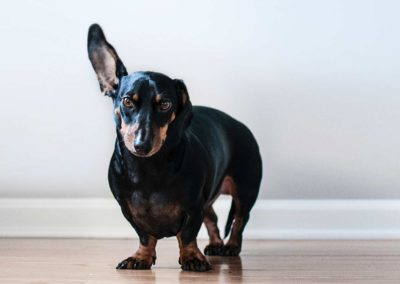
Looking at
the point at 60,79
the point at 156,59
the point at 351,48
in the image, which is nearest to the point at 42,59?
the point at 60,79

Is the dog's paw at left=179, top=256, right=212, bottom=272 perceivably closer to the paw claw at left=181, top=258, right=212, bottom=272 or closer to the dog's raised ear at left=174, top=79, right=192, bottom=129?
the paw claw at left=181, top=258, right=212, bottom=272

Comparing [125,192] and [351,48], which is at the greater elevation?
[351,48]

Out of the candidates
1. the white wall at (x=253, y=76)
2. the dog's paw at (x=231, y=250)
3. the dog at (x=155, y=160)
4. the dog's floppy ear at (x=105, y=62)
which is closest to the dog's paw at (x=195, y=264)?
the dog at (x=155, y=160)

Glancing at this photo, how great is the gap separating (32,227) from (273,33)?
1115mm

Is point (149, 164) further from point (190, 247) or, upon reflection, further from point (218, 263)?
point (218, 263)

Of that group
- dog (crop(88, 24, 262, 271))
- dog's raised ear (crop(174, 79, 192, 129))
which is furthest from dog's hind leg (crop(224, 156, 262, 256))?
dog's raised ear (crop(174, 79, 192, 129))

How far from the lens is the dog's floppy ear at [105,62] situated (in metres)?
2.21

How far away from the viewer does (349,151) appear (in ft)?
9.42

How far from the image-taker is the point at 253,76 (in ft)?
9.14

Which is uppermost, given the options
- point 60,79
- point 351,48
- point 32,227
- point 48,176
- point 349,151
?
point 351,48

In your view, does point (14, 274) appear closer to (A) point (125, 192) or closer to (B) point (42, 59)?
(A) point (125, 192)

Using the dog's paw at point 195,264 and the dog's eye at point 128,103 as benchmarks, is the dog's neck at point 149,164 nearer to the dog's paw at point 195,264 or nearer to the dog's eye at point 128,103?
the dog's eye at point 128,103

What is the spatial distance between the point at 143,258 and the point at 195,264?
0.15m

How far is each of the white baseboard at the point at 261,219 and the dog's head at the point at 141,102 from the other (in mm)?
893
